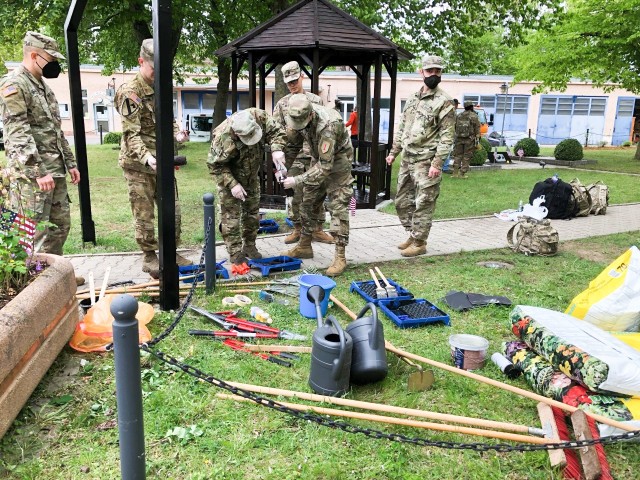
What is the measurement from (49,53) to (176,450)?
373cm

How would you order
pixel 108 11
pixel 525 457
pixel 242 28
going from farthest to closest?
pixel 242 28
pixel 108 11
pixel 525 457

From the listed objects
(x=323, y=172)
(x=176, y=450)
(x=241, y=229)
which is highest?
(x=323, y=172)

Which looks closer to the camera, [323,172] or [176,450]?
[176,450]

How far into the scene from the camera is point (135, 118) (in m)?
5.11

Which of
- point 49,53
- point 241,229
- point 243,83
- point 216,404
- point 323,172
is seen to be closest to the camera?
point 216,404

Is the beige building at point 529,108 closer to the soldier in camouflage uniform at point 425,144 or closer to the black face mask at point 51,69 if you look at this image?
the soldier in camouflage uniform at point 425,144

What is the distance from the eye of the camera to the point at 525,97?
3456cm

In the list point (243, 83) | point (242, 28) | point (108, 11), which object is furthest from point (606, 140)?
point (108, 11)

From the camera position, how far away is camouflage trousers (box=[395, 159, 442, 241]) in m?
6.42

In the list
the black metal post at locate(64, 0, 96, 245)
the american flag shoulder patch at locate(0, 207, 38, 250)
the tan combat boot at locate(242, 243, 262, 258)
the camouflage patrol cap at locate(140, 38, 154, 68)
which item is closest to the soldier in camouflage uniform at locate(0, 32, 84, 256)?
the american flag shoulder patch at locate(0, 207, 38, 250)

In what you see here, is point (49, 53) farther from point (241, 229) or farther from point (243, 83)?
point (243, 83)

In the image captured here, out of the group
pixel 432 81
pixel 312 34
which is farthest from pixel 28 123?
pixel 312 34

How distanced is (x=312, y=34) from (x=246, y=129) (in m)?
4.48

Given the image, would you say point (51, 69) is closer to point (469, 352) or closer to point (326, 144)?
point (326, 144)
